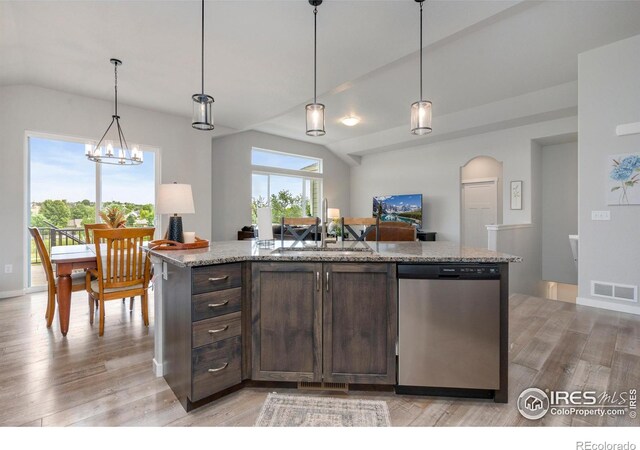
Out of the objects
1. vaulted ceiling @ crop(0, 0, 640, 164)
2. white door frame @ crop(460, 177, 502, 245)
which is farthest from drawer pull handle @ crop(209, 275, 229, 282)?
white door frame @ crop(460, 177, 502, 245)

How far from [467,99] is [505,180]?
5.84 ft

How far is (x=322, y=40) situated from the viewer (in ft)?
10.1

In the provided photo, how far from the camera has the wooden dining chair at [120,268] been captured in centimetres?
272

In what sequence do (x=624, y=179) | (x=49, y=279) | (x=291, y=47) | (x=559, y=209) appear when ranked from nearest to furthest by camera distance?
(x=49, y=279) → (x=291, y=47) → (x=624, y=179) → (x=559, y=209)

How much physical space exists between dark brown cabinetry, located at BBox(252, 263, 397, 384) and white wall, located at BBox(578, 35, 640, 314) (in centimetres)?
341

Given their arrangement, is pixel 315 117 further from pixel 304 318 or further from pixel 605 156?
pixel 605 156

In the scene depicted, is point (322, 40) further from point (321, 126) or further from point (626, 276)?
point (626, 276)

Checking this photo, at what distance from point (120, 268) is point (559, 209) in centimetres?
710

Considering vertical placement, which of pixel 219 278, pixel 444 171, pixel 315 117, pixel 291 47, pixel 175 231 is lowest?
pixel 219 278

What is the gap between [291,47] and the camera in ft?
10.5

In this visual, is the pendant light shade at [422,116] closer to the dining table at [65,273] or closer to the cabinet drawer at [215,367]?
the cabinet drawer at [215,367]

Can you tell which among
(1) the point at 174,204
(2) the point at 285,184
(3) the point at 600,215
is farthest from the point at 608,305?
(2) the point at 285,184

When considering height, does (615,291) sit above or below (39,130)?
below
